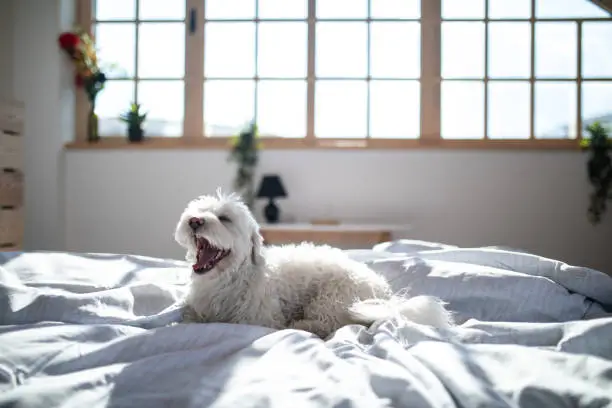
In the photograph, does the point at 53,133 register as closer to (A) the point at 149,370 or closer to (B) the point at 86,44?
(B) the point at 86,44

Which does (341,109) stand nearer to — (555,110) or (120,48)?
(555,110)

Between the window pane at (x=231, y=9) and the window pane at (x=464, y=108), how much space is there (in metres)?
1.58

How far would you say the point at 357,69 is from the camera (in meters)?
3.92

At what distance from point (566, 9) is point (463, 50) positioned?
812mm

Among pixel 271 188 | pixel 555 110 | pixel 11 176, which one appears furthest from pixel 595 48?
pixel 11 176

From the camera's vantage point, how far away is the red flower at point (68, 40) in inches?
145

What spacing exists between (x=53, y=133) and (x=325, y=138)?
202 cm

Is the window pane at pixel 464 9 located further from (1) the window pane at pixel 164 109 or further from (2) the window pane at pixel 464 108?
(1) the window pane at pixel 164 109

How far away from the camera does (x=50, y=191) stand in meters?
3.80

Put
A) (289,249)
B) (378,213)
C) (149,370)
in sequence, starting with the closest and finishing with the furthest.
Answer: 1. (149,370)
2. (289,249)
3. (378,213)

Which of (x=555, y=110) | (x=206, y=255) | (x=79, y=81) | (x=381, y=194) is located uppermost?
(x=79, y=81)

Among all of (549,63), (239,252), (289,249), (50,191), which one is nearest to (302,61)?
(549,63)

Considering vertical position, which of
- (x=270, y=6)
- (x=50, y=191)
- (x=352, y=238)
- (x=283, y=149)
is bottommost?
(x=352, y=238)

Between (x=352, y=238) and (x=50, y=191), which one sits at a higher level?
(x=50, y=191)
